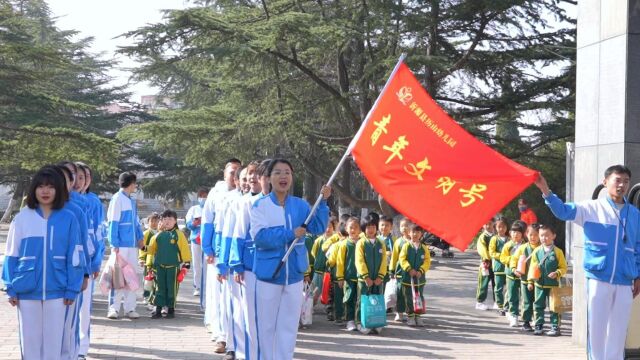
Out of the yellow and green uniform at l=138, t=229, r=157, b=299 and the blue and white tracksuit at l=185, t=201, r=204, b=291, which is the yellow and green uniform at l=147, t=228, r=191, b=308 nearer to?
the yellow and green uniform at l=138, t=229, r=157, b=299

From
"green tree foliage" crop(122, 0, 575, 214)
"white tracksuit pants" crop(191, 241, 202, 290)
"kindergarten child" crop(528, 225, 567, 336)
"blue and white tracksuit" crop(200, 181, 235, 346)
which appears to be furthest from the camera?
"green tree foliage" crop(122, 0, 575, 214)

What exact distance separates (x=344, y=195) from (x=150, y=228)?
962 centimetres

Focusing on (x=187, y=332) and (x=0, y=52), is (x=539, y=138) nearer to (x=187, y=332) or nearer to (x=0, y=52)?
(x=187, y=332)

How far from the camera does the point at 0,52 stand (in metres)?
24.1

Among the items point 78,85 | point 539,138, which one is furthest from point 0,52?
point 78,85

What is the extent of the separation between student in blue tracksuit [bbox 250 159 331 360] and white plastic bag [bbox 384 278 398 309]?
5779mm

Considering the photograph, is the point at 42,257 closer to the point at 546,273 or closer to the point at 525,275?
the point at 546,273

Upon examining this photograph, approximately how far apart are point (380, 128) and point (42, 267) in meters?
2.87

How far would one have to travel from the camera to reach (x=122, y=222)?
11.4 m

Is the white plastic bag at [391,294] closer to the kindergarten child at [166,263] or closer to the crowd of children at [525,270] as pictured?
the crowd of children at [525,270]

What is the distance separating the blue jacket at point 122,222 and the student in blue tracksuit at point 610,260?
6.33m

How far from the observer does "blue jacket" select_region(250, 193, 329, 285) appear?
6848 mm

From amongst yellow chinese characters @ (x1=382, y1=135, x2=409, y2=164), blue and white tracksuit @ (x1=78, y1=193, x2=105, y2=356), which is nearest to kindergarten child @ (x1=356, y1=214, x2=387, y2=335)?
blue and white tracksuit @ (x1=78, y1=193, x2=105, y2=356)

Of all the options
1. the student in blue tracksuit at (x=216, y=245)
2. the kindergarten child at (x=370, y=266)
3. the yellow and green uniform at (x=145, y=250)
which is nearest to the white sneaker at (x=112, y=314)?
the yellow and green uniform at (x=145, y=250)
